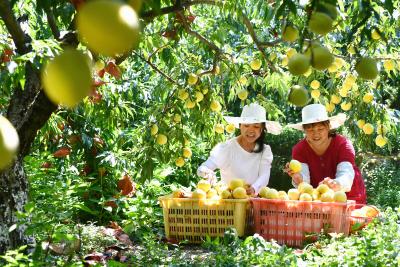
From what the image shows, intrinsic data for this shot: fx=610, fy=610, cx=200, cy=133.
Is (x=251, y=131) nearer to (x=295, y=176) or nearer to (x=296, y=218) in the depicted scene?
(x=295, y=176)

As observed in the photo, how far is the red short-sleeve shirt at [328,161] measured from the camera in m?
4.09

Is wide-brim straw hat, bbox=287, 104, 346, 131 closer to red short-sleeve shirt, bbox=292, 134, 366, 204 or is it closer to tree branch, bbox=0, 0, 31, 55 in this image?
red short-sleeve shirt, bbox=292, 134, 366, 204

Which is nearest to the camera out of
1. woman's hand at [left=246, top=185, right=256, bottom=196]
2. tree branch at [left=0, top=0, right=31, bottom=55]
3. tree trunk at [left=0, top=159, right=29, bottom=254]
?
tree branch at [left=0, top=0, right=31, bottom=55]

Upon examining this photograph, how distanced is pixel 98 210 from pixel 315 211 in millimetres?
2078

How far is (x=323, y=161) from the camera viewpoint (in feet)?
13.6

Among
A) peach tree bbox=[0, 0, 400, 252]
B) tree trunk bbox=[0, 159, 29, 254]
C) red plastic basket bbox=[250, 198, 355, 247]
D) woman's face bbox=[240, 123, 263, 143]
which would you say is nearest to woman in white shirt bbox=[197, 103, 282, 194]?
woman's face bbox=[240, 123, 263, 143]

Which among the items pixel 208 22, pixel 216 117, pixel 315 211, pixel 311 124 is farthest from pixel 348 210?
pixel 208 22

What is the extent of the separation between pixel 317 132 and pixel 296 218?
27.9 inches

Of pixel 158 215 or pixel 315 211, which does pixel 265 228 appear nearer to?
pixel 315 211

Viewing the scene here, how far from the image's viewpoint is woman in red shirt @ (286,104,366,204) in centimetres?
396

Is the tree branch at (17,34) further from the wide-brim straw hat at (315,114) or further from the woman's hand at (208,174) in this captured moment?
the wide-brim straw hat at (315,114)

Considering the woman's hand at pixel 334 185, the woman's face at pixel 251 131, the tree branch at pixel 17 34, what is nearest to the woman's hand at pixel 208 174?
the woman's face at pixel 251 131

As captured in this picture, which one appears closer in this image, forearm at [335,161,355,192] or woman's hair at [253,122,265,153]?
forearm at [335,161,355,192]

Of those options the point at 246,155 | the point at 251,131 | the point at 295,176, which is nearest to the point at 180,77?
the point at 251,131
